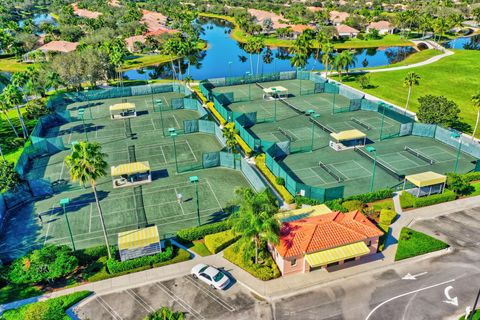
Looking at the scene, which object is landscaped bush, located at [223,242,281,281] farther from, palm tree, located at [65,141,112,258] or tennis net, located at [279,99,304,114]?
tennis net, located at [279,99,304,114]

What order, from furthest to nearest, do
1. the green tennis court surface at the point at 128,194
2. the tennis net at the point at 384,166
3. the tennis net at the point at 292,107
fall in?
the tennis net at the point at 292,107 → the tennis net at the point at 384,166 → the green tennis court surface at the point at 128,194

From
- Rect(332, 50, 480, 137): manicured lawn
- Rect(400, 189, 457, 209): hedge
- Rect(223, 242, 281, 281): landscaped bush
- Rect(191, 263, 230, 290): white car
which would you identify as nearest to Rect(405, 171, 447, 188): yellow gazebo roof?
Rect(400, 189, 457, 209): hedge

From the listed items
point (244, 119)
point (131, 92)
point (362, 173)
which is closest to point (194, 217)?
point (362, 173)

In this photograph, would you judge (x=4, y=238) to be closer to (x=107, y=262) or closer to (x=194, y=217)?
(x=107, y=262)

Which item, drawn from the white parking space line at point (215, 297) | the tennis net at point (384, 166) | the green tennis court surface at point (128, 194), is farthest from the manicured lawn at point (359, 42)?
the white parking space line at point (215, 297)

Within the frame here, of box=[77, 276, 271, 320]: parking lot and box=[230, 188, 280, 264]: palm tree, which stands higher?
box=[230, 188, 280, 264]: palm tree

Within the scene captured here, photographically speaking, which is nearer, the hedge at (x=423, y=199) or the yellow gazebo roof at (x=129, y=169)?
the hedge at (x=423, y=199)

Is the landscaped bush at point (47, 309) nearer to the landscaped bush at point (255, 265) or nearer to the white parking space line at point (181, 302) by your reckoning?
the white parking space line at point (181, 302)
